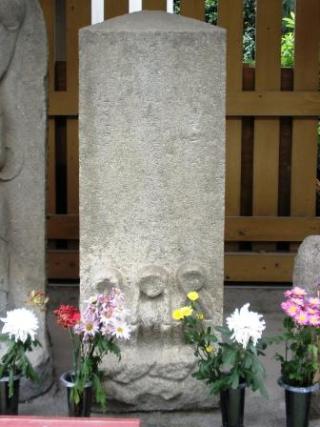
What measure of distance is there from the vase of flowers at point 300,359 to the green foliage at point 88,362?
639mm

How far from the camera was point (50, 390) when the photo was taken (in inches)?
131

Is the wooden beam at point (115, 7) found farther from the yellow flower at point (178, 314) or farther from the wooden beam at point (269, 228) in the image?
the yellow flower at point (178, 314)

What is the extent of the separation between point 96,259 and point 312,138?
2063mm

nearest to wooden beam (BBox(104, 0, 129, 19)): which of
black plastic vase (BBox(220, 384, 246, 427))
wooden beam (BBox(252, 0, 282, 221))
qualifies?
wooden beam (BBox(252, 0, 282, 221))

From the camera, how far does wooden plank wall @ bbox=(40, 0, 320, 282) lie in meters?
4.60

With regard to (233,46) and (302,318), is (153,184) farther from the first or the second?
(233,46)

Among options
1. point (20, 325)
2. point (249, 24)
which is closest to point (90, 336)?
point (20, 325)

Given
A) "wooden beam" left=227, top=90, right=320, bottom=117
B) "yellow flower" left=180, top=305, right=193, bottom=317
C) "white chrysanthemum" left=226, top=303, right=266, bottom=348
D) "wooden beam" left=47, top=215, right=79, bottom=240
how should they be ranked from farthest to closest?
"wooden beam" left=47, top=215, right=79, bottom=240
"wooden beam" left=227, top=90, right=320, bottom=117
"yellow flower" left=180, top=305, right=193, bottom=317
"white chrysanthemum" left=226, top=303, right=266, bottom=348

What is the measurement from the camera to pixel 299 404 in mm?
2816

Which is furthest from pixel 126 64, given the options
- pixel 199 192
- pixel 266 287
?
pixel 266 287

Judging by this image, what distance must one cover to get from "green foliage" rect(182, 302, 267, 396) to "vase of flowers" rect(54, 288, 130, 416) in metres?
0.29

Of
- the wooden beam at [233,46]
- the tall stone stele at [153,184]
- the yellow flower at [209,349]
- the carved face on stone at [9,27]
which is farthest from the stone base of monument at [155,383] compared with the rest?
the wooden beam at [233,46]

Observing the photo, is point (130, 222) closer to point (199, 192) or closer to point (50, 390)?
point (199, 192)

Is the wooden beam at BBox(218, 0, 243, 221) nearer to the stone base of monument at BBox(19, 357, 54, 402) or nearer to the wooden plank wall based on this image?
the wooden plank wall
